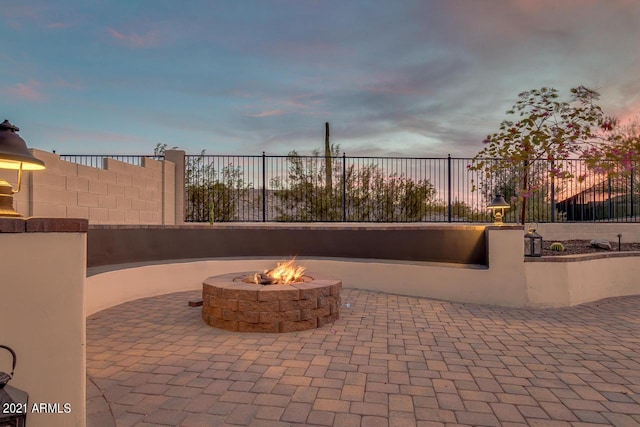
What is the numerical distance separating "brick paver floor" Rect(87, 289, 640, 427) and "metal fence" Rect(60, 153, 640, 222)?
6.18 meters

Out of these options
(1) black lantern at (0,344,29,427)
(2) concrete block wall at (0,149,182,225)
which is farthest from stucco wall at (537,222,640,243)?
(1) black lantern at (0,344,29,427)

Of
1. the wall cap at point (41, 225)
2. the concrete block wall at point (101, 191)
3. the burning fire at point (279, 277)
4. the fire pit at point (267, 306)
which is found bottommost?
the fire pit at point (267, 306)

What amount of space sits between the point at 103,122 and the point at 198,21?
174 inches

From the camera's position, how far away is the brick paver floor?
107 inches

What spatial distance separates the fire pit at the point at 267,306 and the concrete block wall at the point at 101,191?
411cm

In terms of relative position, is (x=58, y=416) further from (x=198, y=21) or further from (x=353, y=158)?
(x=353, y=158)

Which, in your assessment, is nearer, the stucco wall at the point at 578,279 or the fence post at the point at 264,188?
the stucco wall at the point at 578,279

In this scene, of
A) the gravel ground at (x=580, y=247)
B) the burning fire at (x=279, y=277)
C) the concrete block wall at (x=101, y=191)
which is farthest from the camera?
the gravel ground at (x=580, y=247)

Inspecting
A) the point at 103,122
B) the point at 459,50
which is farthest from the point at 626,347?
the point at 103,122

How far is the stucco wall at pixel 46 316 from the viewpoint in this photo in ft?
6.08

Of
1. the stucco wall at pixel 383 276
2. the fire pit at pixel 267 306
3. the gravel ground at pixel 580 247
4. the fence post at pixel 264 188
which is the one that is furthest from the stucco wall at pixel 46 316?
the gravel ground at pixel 580 247

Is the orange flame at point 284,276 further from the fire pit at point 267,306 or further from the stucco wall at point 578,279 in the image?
the stucco wall at point 578,279

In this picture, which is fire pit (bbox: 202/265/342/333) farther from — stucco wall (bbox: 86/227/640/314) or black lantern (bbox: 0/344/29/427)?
black lantern (bbox: 0/344/29/427)

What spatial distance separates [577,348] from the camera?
436 centimetres
